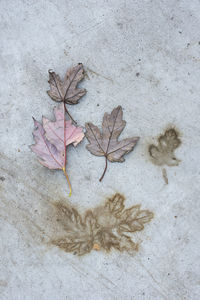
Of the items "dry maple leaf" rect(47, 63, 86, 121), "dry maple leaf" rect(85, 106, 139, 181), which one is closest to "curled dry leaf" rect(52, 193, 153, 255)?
"dry maple leaf" rect(85, 106, 139, 181)

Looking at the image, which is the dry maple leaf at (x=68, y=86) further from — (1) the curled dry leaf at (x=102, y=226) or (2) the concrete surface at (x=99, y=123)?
(1) the curled dry leaf at (x=102, y=226)

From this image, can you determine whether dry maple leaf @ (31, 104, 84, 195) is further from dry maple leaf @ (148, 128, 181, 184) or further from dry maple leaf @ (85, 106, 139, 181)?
dry maple leaf @ (148, 128, 181, 184)

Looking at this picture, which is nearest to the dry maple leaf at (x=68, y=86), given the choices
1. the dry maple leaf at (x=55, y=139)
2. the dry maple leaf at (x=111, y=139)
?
the dry maple leaf at (x=55, y=139)

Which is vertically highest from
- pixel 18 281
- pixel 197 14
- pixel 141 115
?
pixel 197 14

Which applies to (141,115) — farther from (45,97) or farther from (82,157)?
(45,97)

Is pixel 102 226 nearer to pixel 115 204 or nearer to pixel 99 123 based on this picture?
pixel 115 204

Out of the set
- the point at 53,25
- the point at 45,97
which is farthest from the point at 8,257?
the point at 53,25
